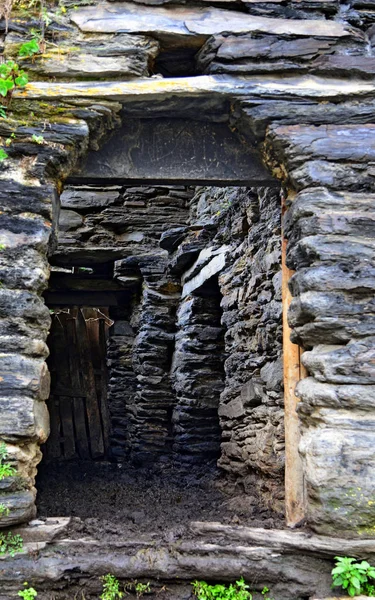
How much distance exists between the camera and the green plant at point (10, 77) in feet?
10.2

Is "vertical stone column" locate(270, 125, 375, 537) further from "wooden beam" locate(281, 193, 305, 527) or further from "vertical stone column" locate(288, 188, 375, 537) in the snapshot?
"wooden beam" locate(281, 193, 305, 527)

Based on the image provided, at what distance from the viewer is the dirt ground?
4028 millimetres

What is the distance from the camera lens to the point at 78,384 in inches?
368

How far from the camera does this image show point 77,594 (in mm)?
2822

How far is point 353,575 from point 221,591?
598 mm

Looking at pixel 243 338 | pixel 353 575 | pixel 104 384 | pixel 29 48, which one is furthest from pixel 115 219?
pixel 353 575

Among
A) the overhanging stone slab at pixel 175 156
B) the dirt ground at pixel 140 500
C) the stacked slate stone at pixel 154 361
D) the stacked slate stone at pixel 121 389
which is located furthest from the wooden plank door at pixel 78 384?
the overhanging stone slab at pixel 175 156

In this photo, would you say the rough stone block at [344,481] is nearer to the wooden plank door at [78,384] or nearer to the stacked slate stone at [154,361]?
the stacked slate stone at [154,361]

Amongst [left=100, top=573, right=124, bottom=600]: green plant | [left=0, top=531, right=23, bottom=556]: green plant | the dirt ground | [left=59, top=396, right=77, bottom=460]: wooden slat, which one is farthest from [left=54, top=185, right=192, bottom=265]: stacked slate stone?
[left=100, top=573, right=124, bottom=600]: green plant

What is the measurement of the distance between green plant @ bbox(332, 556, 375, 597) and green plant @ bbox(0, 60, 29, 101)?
2735 millimetres

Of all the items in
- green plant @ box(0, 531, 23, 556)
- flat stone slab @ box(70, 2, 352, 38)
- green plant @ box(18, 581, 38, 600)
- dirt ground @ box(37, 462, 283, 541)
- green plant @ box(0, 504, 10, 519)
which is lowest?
dirt ground @ box(37, 462, 283, 541)

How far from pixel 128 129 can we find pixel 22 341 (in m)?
1.39

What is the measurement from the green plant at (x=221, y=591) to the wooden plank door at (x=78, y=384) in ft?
21.1

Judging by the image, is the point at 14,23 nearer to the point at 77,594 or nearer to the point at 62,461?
the point at 77,594
